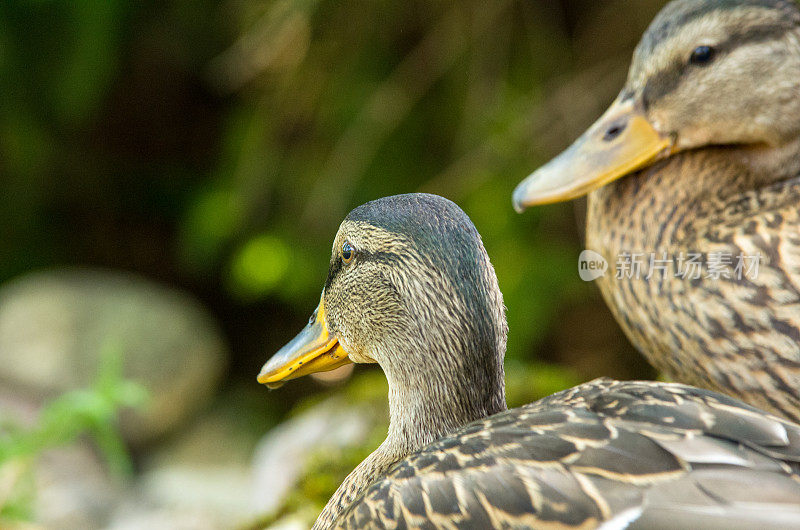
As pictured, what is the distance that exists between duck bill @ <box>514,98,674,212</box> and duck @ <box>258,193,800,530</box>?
0.61 meters

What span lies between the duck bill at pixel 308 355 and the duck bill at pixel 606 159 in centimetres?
59

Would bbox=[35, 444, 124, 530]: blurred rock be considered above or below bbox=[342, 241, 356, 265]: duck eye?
above

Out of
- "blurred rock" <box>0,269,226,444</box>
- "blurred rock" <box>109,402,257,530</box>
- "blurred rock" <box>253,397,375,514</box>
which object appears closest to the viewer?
"blurred rock" <box>253,397,375,514</box>

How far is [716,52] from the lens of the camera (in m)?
1.76

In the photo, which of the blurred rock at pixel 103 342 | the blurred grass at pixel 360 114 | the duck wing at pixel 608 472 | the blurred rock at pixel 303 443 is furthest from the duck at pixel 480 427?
the blurred rock at pixel 103 342

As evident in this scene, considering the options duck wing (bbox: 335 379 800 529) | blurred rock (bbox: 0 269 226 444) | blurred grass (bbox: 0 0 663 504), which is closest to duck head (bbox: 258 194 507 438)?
duck wing (bbox: 335 379 800 529)

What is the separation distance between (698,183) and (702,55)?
27 cm

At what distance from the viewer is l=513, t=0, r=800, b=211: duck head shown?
5.70ft

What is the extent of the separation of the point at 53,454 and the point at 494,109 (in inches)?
88.1

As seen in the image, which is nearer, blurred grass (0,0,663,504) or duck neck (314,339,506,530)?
duck neck (314,339,506,530)

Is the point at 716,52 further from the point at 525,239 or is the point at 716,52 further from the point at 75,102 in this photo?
the point at 75,102

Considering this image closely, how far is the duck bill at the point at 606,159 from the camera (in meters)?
1.80

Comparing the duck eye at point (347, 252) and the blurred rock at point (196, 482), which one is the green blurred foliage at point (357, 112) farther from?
the duck eye at point (347, 252)

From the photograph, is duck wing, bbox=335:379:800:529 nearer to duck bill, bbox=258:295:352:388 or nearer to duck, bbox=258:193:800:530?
duck, bbox=258:193:800:530
